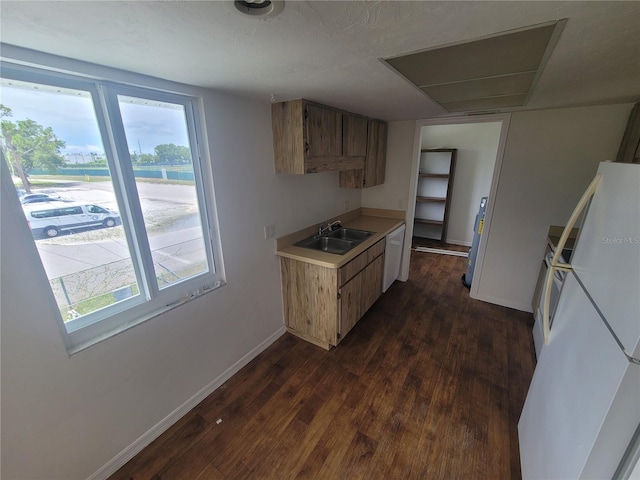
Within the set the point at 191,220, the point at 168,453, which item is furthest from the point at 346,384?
the point at 191,220

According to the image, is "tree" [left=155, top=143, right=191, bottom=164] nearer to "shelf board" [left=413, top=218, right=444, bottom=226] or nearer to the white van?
the white van

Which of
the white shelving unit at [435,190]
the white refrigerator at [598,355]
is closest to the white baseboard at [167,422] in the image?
the white refrigerator at [598,355]

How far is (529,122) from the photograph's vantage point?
8.33ft

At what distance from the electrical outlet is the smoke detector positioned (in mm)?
1598

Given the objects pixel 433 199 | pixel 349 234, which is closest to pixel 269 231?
pixel 349 234

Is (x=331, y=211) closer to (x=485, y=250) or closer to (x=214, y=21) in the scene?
(x=485, y=250)

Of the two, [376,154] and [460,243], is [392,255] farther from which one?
[460,243]

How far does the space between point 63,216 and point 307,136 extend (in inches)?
60.5

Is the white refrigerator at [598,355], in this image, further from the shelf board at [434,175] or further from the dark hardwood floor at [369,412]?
the shelf board at [434,175]

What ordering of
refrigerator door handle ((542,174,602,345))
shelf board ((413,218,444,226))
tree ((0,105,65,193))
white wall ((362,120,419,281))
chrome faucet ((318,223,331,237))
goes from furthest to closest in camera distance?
1. shelf board ((413,218,444,226))
2. white wall ((362,120,419,281))
3. chrome faucet ((318,223,331,237))
4. refrigerator door handle ((542,174,602,345))
5. tree ((0,105,65,193))

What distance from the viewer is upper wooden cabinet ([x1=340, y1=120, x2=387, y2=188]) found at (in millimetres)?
2941

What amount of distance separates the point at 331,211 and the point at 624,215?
2402mm

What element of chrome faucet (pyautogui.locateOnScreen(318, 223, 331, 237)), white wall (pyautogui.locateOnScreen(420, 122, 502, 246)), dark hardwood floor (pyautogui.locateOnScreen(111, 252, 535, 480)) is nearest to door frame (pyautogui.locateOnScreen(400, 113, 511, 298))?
dark hardwood floor (pyautogui.locateOnScreen(111, 252, 535, 480))

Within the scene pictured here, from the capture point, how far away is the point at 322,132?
216 centimetres
